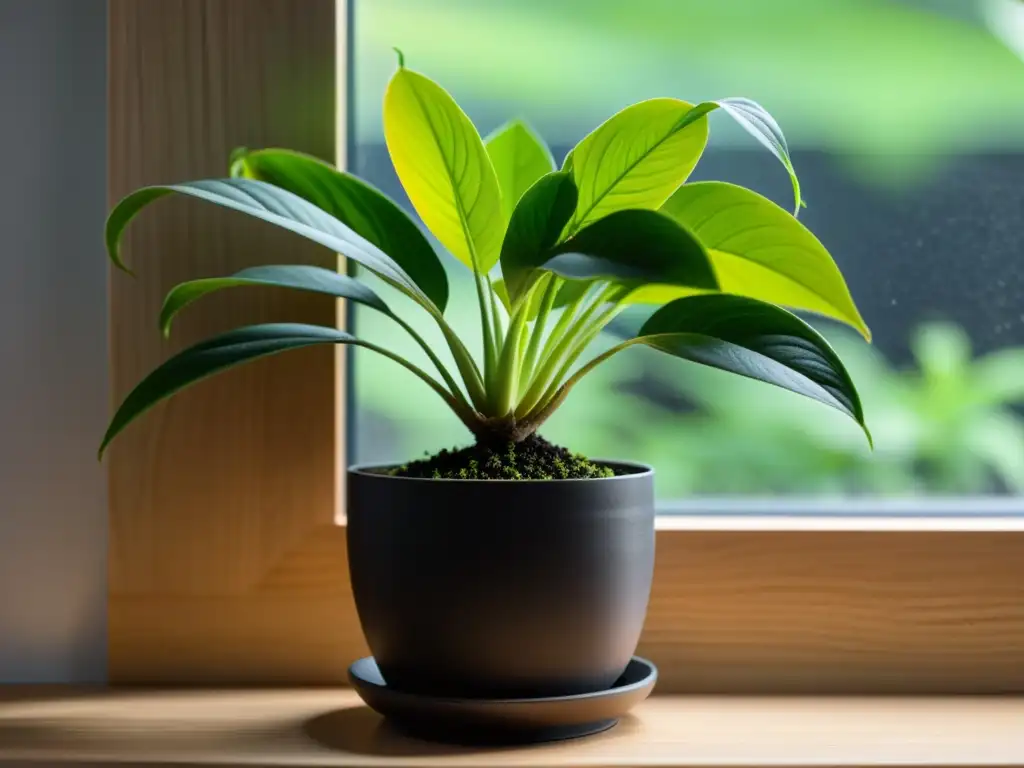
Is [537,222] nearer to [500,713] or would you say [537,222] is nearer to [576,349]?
[576,349]

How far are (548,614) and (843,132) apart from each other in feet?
1.72

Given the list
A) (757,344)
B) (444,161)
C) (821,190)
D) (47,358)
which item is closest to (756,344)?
(757,344)

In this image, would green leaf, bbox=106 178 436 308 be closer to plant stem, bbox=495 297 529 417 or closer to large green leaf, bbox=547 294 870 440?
plant stem, bbox=495 297 529 417

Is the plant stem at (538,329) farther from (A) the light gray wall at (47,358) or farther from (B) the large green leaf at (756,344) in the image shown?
(A) the light gray wall at (47,358)

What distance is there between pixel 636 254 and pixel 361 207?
0.89 feet

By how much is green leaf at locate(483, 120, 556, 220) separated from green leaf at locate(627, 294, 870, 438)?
7.1 inches

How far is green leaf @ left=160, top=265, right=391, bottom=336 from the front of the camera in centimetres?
67

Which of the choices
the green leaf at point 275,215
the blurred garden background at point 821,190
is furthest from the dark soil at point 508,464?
the blurred garden background at point 821,190

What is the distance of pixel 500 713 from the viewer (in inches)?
24.0

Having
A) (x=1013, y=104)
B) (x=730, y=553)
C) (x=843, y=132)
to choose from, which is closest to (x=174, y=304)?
(x=730, y=553)

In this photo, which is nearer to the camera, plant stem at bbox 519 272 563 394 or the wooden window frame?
plant stem at bbox 519 272 563 394

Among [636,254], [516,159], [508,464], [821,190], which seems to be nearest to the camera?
[636,254]

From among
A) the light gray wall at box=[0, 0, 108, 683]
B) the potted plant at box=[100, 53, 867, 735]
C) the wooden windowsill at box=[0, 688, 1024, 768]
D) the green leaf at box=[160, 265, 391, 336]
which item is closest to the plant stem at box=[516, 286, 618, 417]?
the potted plant at box=[100, 53, 867, 735]

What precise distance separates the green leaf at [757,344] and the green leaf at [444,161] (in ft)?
0.43
